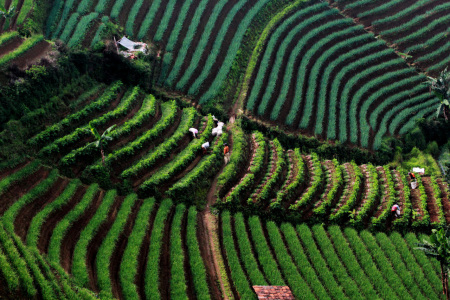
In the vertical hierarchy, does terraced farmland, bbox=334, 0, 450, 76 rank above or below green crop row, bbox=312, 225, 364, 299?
above

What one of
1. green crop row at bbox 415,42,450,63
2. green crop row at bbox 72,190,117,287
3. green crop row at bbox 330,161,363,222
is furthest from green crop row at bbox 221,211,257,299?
green crop row at bbox 415,42,450,63

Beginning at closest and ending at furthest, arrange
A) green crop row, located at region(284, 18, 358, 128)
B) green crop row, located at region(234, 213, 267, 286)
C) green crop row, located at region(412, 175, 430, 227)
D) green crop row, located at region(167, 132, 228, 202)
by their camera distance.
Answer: green crop row, located at region(234, 213, 267, 286) → green crop row, located at region(167, 132, 228, 202) → green crop row, located at region(412, 175, 430, 227) → green crop row, located at region(284, 18, 358, 128)

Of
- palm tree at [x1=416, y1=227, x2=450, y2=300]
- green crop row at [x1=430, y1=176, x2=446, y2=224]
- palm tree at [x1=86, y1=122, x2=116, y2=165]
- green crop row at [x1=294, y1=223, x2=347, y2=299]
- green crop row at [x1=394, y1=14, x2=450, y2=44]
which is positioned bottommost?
green crop row at [x1=294, y1=223, x2=347, y2=299]

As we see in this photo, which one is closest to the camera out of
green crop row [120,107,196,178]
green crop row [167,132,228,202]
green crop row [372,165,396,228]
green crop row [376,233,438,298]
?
green crop row [376,233,438,298]

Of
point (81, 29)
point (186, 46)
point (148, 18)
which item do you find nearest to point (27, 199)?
point (81, 29)

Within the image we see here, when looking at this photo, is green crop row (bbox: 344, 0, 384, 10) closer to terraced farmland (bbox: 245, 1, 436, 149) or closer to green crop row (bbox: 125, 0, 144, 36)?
terraced farmland (bbox: 245, 1, 436, 149)

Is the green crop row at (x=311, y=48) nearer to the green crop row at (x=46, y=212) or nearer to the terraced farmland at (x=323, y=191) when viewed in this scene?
the terraced farmland at (x=323, y=191)

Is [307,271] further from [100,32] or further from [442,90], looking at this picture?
[100,32]
